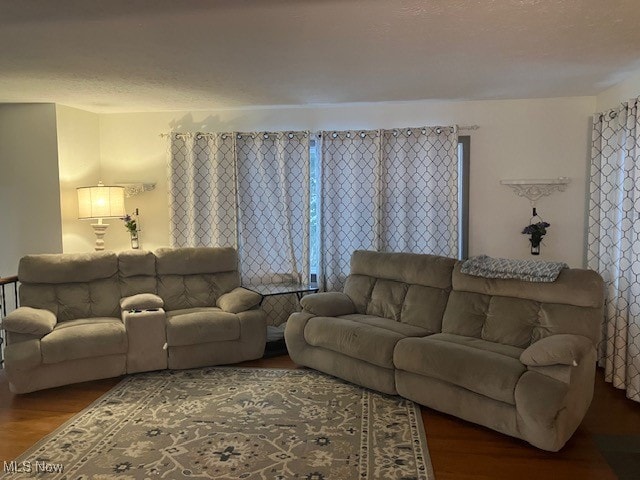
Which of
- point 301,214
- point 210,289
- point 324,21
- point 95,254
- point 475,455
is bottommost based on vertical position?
point 475,455

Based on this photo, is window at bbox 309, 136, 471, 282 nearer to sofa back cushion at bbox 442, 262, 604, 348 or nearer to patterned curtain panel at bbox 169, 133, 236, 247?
patterned curtain panel at bbox 169, 133, 236, 247

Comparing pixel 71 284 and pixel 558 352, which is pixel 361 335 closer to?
pixel 558 352

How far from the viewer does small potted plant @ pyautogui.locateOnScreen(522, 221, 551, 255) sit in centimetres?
449

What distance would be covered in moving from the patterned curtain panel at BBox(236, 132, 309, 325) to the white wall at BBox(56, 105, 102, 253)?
1.58 meters

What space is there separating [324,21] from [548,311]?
2.39 metres

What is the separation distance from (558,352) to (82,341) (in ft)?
10.9

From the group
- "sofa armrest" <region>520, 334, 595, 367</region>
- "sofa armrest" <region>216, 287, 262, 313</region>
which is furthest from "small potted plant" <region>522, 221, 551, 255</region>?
"sofa armrest" <region>216, 287, 262, 313</region>

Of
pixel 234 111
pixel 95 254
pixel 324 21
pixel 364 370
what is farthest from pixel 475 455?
pixel 234 111

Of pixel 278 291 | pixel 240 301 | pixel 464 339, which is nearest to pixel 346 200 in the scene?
pixel 278 291

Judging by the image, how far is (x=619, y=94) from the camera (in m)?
3.98

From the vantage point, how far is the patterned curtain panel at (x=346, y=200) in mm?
4863

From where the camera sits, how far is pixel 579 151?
179 inches

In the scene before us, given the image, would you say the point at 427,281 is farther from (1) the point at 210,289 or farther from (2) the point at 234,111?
(2) the point at 234,111

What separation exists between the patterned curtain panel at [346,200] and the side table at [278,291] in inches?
11.7
